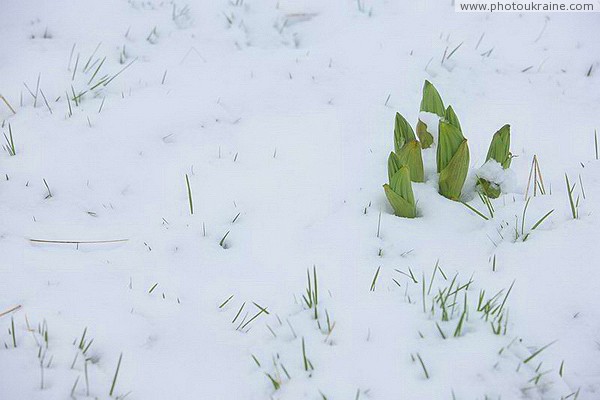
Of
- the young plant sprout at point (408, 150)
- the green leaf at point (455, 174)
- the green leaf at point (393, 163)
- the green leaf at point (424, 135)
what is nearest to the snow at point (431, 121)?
the green leaf at point (424, 135)

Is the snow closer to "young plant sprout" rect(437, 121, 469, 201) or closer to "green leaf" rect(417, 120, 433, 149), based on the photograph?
"green leaf" rect(417, 120, 433, 149)

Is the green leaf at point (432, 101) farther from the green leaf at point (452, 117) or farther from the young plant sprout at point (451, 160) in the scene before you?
the young plant sprout at point (451, 160)

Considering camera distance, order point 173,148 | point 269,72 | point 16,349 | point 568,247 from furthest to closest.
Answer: point 269,72, point 173,148, point 568,247, point 16,349

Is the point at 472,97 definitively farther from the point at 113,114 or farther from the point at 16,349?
the point at 16,349

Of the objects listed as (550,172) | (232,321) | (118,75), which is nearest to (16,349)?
(232,321)

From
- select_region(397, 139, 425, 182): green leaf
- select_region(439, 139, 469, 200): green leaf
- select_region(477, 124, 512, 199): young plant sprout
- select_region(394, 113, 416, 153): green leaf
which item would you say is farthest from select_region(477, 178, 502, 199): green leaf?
select_region(394, 113, 416, 153): green leaf

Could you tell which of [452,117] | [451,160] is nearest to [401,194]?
[451,160]
